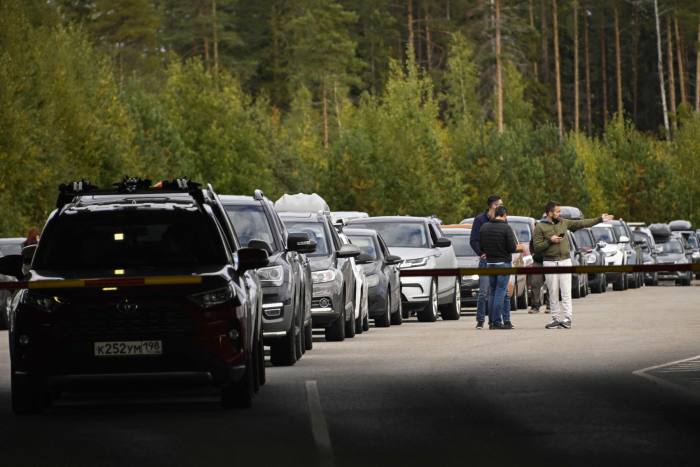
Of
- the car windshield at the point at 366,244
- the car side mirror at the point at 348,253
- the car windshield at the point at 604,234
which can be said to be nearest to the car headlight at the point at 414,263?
the car windshield at the point at 366,244

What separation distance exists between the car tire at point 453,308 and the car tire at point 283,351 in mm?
14586

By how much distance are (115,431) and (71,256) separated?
2.30m

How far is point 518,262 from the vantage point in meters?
39.1

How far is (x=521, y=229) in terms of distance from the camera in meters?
42.7

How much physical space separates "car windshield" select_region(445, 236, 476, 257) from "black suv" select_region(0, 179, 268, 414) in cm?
2375

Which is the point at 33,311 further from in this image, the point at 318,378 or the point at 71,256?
the point at 318,378

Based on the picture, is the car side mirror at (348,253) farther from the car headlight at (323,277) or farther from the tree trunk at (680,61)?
the tree trunk at (680,61)

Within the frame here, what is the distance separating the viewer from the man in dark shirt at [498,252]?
30.5 meters

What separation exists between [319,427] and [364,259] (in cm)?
1636

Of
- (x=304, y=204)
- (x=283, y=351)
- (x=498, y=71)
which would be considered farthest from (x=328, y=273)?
(x=498, y=71)

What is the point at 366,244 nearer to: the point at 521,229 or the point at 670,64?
the point at 521,229

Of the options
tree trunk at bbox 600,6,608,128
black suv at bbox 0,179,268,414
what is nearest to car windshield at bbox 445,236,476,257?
black suv at bbox 0,179,268,414

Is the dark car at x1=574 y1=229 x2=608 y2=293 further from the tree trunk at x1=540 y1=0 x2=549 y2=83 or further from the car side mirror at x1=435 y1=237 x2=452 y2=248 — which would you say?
the tree trunk at x1=540 y1=0 x2=549 y2=83

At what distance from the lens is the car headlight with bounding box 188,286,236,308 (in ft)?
51.3
